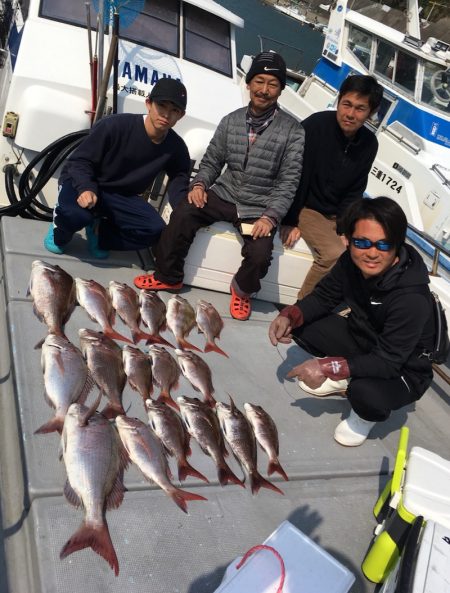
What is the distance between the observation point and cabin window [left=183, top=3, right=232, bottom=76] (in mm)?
5719

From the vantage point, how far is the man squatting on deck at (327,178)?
400cm

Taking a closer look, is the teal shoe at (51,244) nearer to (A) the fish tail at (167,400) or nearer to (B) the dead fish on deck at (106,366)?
(B) the dead fish on deck at (106,366)

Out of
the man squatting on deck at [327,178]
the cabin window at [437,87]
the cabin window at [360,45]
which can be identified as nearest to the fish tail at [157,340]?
the man squatting on deck at [327,178]

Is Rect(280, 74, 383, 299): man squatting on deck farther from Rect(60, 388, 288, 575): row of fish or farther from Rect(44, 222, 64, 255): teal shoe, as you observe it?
Rect(44, 222, 64, 255): teal shoe

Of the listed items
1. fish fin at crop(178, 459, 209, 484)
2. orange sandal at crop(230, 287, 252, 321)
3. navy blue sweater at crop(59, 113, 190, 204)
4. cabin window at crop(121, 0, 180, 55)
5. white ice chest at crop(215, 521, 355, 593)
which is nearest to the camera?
white ice chest at crop(215, 521, 355, 593)

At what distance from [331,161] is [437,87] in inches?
221

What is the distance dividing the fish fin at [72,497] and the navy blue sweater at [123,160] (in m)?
2.12

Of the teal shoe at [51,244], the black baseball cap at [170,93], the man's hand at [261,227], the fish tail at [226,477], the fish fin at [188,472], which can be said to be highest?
the black baseball cap at [170,93]

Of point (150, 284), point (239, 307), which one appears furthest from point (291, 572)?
point (150, 284)

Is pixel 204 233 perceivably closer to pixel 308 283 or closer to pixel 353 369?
pixel 308 283

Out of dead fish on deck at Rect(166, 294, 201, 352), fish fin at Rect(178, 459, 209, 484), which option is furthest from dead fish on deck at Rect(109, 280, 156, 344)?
fish fin at Rect(178, 459, 209, 484)

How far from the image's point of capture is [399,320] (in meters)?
2.67

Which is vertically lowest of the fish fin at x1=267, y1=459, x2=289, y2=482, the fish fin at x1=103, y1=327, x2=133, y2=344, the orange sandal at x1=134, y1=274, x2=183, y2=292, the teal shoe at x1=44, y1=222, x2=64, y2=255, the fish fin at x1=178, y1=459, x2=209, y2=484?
the fish fin at x1=267, y1=459, x2=289, y2=482

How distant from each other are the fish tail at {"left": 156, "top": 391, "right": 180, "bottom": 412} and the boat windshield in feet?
13.3
